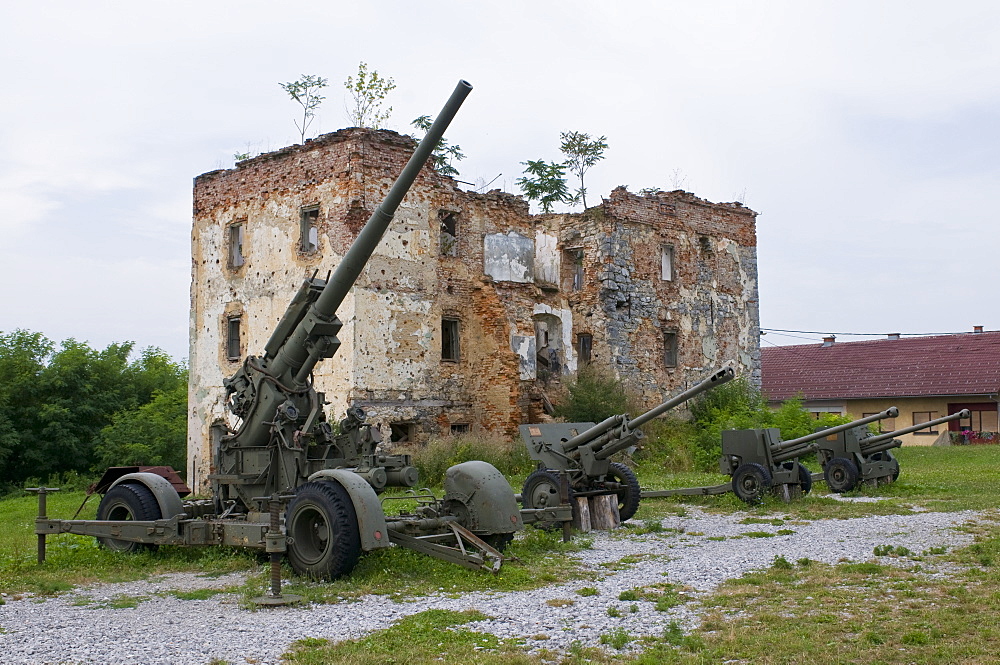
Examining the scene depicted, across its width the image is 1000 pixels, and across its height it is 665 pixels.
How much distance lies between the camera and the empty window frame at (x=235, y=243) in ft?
79.2

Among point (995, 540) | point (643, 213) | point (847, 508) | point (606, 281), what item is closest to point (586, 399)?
point (606, 281)

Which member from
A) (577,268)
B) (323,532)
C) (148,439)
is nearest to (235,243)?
(148,439)

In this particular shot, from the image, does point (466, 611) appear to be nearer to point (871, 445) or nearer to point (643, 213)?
point (871, 445)

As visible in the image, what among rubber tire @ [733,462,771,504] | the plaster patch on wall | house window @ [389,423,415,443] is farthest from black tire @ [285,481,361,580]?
the plaster patch on wall

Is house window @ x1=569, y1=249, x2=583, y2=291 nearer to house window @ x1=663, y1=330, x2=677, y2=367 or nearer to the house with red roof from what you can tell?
house window @ x1=663, y1=330, x2=677, y2=367

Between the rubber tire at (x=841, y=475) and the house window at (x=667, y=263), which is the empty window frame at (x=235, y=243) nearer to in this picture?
the house window at (x=667, y=263)

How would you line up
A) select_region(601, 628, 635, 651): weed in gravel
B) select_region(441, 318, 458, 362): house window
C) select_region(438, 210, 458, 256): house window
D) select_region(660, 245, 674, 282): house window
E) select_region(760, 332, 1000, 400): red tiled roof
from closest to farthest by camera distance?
select_region(601, 628, 635, 651): weed in gravel, select_region(438, 210, 458, 256): house window, select_region(441, 318, 458, 362): house window, select_region(660, 245, 674, 282): house window, select_region(760, 332, 1000, 400): red tiled roof

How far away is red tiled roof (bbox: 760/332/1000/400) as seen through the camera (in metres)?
35.8

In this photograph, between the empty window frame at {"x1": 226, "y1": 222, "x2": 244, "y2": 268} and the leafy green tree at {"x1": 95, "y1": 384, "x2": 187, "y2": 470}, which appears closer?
the empty window frame at {"x1": 226, "y1": 222, "x2": 244, "y2": 268}

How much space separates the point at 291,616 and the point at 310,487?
180 cm

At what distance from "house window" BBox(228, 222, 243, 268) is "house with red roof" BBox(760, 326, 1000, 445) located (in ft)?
60.5

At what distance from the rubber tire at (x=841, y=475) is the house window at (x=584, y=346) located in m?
10.2

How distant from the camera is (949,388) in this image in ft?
116

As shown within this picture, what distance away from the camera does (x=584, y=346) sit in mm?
27078
